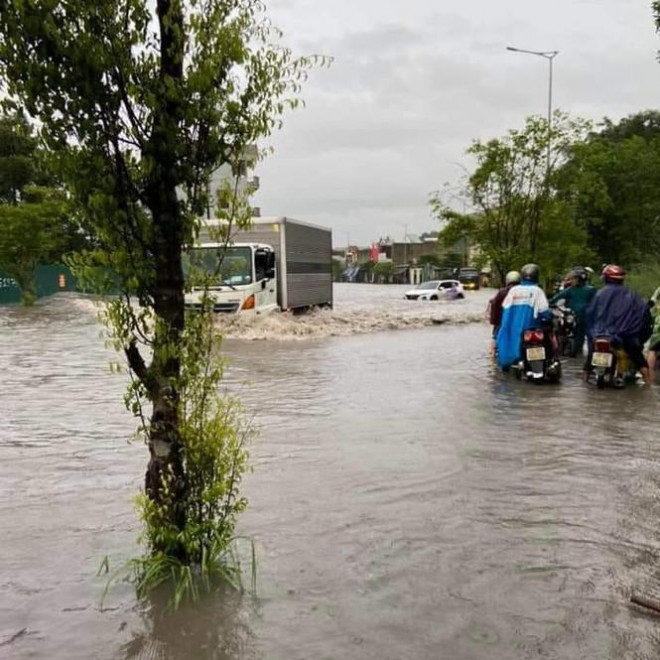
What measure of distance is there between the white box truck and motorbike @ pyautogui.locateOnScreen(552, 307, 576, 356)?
5.74 metres

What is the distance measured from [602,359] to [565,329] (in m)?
3.65

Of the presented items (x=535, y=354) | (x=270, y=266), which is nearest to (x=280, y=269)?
(x=270, y=266)

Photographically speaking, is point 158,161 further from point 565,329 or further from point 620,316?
point 565,329

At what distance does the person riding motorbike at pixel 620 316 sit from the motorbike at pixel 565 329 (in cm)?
295

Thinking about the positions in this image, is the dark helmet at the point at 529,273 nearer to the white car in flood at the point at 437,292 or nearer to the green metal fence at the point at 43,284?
the green metal fence at the point at 43,284

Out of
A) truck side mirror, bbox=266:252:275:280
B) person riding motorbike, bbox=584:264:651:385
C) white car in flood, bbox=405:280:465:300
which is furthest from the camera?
white car in flood, bbox=405:280:465:300

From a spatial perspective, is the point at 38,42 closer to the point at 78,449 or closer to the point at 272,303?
the point at 78,449

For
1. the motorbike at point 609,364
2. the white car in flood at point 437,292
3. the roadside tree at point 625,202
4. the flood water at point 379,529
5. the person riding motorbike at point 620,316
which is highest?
the roadside tree at point 625,202

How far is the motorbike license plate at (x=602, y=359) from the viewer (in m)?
10.4

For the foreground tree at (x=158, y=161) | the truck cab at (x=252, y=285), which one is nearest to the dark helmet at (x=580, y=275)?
the truck cab at (x=252, y=285)

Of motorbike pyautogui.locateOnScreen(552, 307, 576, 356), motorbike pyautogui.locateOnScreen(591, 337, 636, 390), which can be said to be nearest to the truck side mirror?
motorbike pyautogui.locateOnScreen(552, 307, 576, 356)

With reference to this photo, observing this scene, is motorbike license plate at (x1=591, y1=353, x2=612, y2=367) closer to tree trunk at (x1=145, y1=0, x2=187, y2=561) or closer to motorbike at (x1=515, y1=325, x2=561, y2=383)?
motorbike at (x1=515, y1=325, x2=561, y2=383)

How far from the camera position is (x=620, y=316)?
33.7 ft

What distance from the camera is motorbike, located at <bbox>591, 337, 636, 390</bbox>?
10.4 meters
